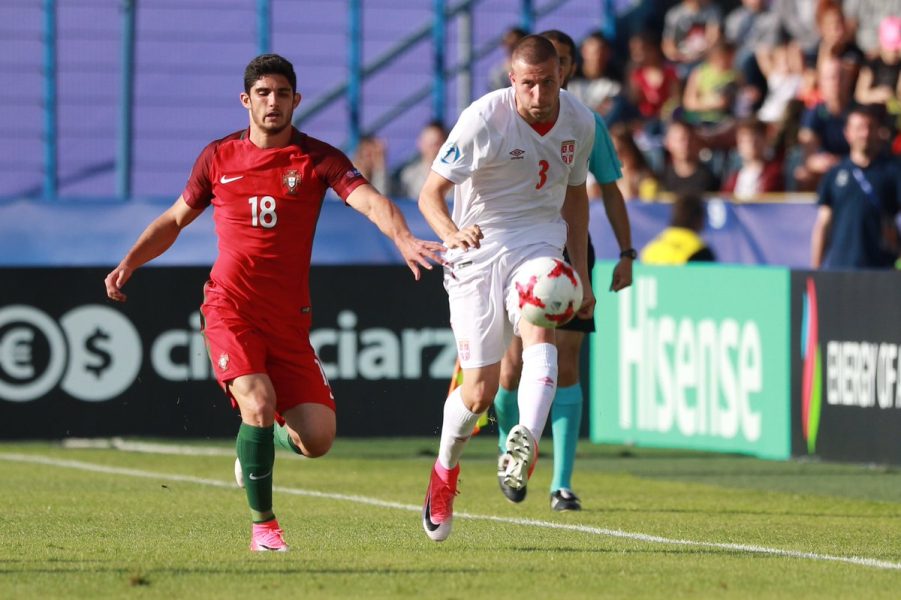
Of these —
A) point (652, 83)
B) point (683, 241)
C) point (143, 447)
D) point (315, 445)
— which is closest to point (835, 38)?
point (652, 83)

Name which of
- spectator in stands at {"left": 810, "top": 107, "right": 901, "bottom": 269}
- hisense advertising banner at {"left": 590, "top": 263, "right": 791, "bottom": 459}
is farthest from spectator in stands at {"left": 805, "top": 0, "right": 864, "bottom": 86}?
hisense advertising banner at {"left": 590, "top": 263, "right": 791, "bottom": 459}

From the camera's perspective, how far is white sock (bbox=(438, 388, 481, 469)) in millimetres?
8547

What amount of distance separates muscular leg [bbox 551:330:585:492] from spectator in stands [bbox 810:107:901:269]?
4.87 m

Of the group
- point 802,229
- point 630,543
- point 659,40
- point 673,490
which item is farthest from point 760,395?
point 659,40

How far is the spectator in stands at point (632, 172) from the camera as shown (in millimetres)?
17406

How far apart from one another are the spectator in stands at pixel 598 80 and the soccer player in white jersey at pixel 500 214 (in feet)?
39.1

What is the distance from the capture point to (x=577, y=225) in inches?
364

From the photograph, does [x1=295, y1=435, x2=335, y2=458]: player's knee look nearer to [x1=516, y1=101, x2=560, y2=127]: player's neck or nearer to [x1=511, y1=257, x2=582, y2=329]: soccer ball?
[x1=511, y1=257, x2=582, y2=329]: soccer ball

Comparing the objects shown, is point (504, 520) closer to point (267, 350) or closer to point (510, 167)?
point (267, 350)

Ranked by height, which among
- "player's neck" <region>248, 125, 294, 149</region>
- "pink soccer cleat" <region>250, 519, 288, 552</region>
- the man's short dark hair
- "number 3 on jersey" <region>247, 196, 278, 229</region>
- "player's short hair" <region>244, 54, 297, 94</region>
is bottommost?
"pink soccer cleat" <region>250, 519, 288, 552</region>

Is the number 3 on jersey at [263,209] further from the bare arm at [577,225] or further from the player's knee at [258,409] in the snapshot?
the bare arm at [577,225]

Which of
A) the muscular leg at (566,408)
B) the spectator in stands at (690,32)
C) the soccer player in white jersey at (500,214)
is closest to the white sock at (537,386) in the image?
the soccer player in white jersey at (500,214)

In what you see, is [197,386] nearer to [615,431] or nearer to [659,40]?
[615,431]

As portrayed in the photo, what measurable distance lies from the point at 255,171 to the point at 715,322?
248 inches
